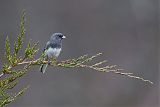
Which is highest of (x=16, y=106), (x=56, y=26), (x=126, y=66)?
(x=56, y=26)

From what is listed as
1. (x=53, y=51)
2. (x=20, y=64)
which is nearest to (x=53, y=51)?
(x=53, y=51)

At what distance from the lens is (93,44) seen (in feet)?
54.2

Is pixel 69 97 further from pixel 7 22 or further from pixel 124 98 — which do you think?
pixel 7 22

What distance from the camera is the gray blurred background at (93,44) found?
1541 cm

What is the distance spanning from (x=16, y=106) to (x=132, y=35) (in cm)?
442

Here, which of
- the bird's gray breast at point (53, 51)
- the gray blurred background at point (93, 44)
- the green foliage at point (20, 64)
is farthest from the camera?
the gray blurred background at point (93, 44)

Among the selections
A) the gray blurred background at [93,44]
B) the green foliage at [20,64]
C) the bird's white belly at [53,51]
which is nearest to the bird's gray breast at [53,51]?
the bird's white belly at [53,51]

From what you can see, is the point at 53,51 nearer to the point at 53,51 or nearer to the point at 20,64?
the point at 53,51

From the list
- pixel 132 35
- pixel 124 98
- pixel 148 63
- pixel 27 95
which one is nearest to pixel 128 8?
pixel 132 35

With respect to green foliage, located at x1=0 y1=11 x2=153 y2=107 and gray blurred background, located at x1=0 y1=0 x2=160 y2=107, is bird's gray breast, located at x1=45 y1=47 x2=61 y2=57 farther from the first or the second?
gray blurred background, located at x1=0 y1=0 x2=160 y2=107

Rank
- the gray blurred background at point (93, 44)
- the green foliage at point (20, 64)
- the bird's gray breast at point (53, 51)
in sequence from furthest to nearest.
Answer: the gray blurred background at point (93, 44) < the bird's gray breast at point (53, 51) < the green foliage at point (20, 64)

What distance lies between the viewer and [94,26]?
Result: 17016 mm

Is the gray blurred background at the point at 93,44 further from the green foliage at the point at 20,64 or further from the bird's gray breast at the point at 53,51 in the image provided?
the green foliage at the point at 20,64

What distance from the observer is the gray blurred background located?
15.4 m
